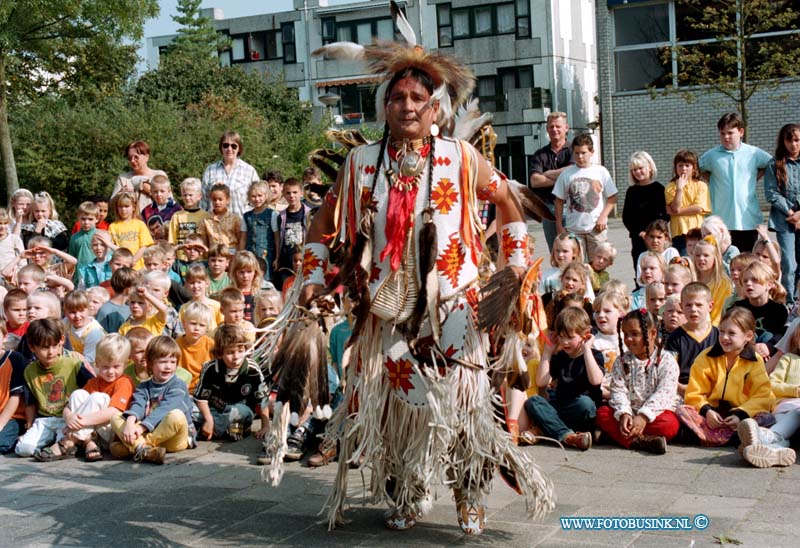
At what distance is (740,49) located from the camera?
23203 mm

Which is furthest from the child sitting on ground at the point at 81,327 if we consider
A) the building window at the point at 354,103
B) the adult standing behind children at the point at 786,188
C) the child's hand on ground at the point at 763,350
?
the building window at the point at 354,103

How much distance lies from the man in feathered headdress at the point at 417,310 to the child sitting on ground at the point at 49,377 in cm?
294

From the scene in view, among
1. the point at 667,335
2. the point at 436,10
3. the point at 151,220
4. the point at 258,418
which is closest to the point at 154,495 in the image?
the point at 258,418

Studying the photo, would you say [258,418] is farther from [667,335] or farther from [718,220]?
[718,220]

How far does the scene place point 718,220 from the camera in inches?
342

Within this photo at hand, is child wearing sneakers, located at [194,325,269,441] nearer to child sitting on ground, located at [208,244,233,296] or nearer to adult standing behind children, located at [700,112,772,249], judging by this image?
child sitting on ground, located at [208,244,233,296]

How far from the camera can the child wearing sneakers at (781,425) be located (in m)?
5.60

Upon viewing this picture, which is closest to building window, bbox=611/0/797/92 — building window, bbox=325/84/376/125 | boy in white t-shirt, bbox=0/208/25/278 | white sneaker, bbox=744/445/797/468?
building window, bbox=325/84/376/125

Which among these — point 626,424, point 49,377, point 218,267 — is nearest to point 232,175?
point 218,267

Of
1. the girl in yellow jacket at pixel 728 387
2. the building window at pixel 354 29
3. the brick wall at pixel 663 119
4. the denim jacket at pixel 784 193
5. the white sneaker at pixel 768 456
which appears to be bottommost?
the white sneaker at pixel 768 456

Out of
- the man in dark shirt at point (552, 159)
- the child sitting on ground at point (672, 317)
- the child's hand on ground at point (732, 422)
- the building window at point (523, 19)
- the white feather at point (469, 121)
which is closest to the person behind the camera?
the white feather at point (469, 121)

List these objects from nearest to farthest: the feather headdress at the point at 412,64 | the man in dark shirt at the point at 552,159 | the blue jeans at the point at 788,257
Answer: the feather headdress at the point at 412,64
the blue jeans at the point at 788,257
the man in dark shirt at the point at 552,159

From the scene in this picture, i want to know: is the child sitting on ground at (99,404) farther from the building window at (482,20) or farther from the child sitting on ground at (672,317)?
the building window at (482,20)

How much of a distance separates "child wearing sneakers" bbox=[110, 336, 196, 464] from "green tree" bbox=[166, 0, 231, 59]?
149ft
